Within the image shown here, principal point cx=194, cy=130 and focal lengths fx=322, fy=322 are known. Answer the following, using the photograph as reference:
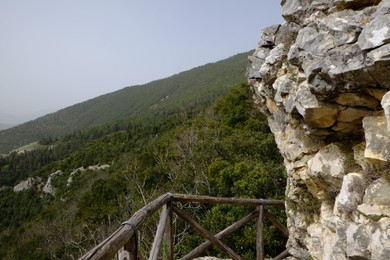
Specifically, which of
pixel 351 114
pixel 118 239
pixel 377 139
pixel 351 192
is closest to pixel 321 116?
pixel 351 114

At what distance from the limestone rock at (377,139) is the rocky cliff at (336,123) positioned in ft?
0.03

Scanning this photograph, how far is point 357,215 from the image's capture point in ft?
12.3

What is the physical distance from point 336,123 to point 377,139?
0.92 meters

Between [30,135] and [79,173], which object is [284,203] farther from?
[30,135]

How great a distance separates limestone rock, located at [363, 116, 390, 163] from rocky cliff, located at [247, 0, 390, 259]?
0.01m

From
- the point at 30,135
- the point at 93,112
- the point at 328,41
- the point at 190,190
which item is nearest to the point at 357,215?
the point at 328,41

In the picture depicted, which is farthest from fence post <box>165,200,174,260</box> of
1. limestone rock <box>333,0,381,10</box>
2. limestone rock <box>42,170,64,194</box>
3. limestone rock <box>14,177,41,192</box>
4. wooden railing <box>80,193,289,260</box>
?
limestone rock <box>14,177,41,192</box>

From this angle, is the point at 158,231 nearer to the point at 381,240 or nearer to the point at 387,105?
the point at 381,240

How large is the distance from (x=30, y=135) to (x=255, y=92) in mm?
162050

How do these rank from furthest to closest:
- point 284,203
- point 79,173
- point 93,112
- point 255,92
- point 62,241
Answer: point 93,112
point 79,173
point 62,241
point 255,92
point 284,203

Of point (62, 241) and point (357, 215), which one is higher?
point (357, 215)

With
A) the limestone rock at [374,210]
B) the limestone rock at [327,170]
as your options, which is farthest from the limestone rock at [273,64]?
the limestone rock at [374,210]

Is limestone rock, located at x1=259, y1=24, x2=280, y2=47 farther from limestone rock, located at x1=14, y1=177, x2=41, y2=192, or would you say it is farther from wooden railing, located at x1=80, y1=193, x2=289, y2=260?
limestone rock, located at x1=14, y1=177, x2=41, y2=192

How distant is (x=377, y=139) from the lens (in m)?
3.64
